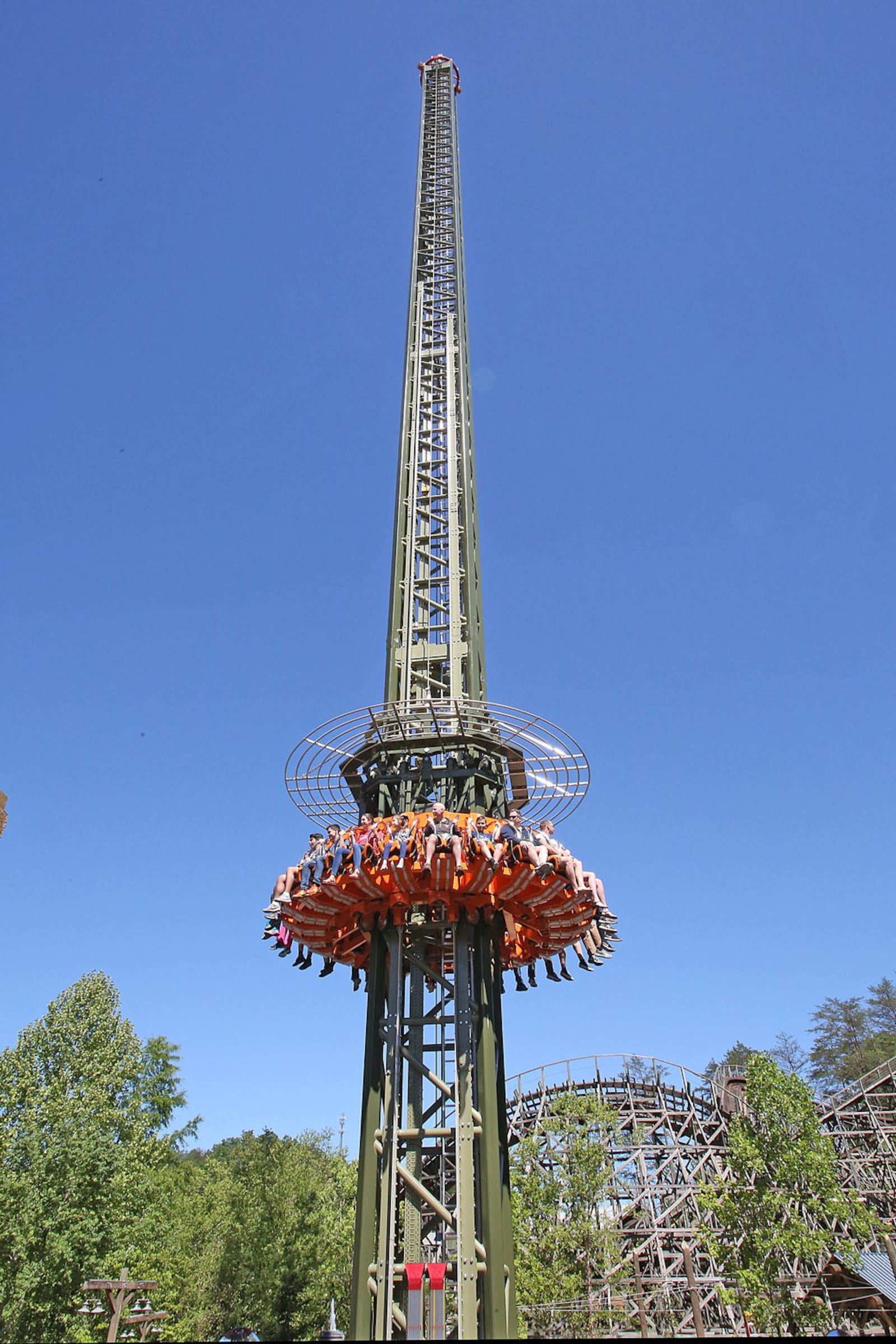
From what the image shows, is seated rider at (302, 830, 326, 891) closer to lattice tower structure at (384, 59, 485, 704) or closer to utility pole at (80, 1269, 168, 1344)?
lattice tower structure at (384, 59, 485, 704)

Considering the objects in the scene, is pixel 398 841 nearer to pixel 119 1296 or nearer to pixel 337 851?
pixel 337 851

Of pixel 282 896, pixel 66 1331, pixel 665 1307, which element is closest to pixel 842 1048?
pixel 665 1307

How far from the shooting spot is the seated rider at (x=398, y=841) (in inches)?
592

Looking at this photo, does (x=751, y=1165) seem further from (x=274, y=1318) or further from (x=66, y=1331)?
(x=274, y=1318)

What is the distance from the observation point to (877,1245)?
1214 inches

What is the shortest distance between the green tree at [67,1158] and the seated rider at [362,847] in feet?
53.7

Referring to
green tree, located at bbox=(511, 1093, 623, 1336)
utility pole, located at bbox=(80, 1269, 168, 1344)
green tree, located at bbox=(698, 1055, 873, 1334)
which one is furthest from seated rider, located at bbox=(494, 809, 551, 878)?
green tree, located at bbox=(511, 1093, 623, 1336)

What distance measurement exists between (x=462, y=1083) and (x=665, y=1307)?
21420 mm

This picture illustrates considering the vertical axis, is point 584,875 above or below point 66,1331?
above

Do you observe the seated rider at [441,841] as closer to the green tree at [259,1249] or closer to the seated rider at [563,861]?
the seated rider at [563,861]

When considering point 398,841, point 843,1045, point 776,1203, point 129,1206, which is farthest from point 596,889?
point 843,1045

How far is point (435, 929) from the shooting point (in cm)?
1680

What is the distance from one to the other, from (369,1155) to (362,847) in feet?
16.6

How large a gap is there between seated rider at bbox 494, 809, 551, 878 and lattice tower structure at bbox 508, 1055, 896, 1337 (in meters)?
14.5
